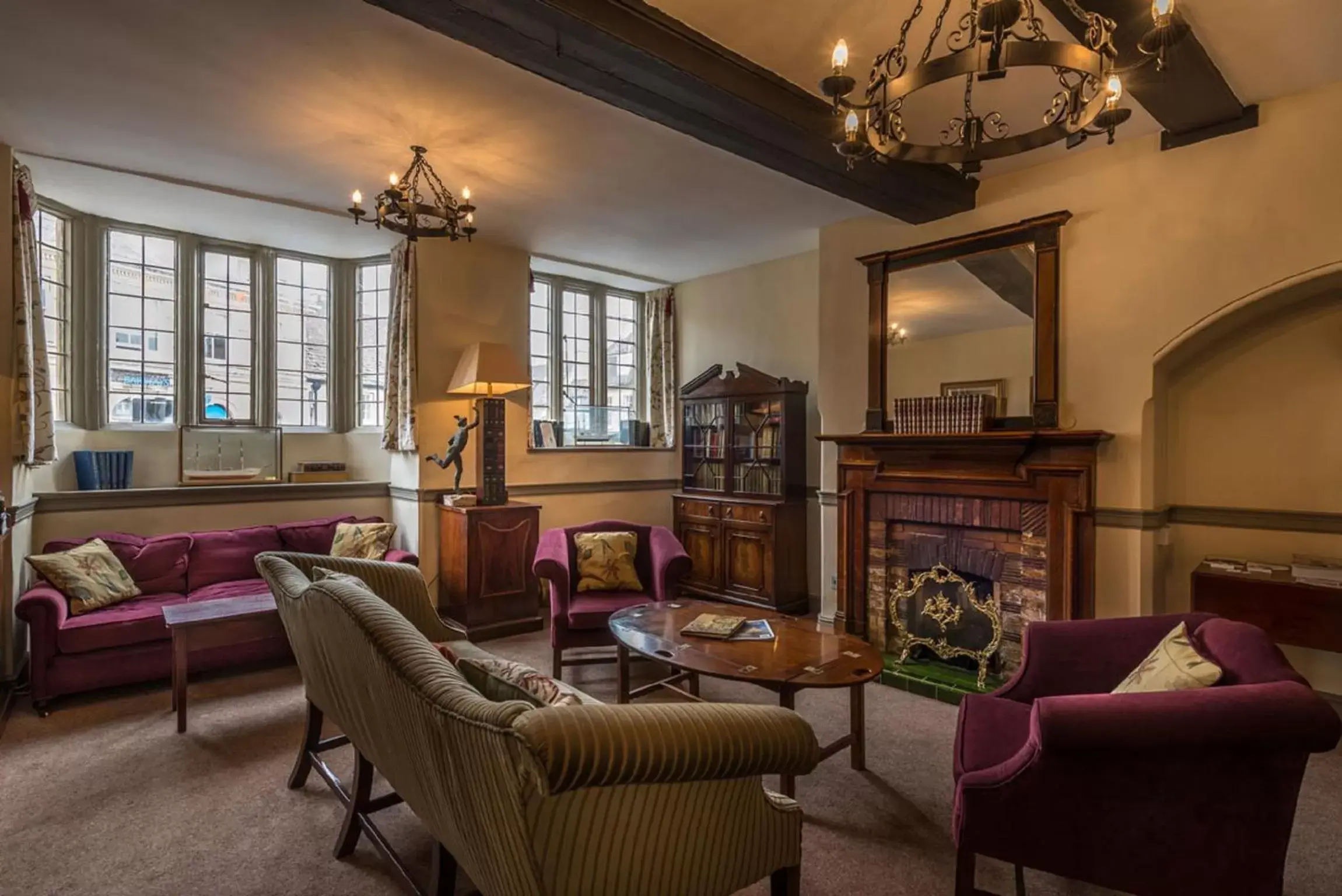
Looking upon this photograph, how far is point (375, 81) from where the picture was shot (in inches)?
108

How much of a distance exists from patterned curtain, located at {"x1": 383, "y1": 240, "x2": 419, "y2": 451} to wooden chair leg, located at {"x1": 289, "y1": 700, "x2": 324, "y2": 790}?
241 cm

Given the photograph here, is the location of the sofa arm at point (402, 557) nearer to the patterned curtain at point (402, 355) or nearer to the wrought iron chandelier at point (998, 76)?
the patterned curtain at point (402, 355)

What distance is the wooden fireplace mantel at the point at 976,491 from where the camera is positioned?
3334 mm

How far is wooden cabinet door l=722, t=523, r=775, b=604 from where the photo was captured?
499 cm

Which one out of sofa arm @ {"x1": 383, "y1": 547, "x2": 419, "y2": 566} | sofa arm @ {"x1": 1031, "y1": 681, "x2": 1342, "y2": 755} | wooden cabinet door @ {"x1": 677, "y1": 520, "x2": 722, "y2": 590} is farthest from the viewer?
wooden cabinet door @ {"x1": 677, "y1": 520, "x2": 722, "y2": 590}

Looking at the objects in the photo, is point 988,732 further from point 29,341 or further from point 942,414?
point 29,341

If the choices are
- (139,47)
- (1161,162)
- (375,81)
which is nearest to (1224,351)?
(1161,162)

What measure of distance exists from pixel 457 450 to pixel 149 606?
6.13ft

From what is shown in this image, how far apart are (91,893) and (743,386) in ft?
14.6

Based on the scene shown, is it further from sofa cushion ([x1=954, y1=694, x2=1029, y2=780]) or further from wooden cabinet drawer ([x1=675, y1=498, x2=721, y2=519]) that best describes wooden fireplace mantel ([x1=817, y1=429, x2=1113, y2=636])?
sofa cushion ([x1=954, y1=694, x2=1029, y2=780])

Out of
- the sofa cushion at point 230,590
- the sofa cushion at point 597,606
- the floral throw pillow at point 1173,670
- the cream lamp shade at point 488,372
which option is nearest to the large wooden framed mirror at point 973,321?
the floral throw pillow at point 1173,670

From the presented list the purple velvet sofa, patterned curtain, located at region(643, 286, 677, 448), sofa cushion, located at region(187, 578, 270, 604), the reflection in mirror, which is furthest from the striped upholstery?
patterned curtain, located at region(643, 286, 677, 448)

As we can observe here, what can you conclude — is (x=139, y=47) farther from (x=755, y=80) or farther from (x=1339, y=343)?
(x=1339, y=343)

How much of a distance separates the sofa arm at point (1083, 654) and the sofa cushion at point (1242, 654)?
24 cm
